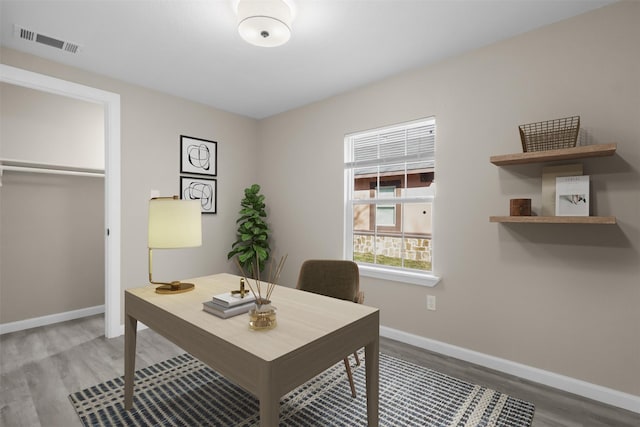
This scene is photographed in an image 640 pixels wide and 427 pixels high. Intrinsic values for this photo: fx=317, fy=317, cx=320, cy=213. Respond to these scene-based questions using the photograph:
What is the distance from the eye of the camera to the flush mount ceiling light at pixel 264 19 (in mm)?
1914

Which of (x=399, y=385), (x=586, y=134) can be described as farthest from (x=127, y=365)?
(x=586, y=134)

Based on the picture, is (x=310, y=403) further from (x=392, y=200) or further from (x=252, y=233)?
(x=252, y=233)

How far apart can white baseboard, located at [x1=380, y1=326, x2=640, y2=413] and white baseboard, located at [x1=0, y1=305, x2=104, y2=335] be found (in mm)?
3570

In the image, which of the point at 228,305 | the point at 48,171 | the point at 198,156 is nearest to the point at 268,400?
the point at 228,305

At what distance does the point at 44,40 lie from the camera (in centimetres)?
249

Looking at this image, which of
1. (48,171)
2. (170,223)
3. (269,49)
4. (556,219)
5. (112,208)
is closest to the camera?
(170,223)

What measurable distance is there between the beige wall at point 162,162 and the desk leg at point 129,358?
5.16 ft

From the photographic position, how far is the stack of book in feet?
4.98

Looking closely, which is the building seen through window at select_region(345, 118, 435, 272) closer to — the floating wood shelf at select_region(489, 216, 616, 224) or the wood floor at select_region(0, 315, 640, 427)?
the floating wood shelf at select_region(489, 216, 616, 224)

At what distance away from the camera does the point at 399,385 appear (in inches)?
89.4

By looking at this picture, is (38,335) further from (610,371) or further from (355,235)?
(610,371)

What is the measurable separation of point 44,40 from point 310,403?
337 cm

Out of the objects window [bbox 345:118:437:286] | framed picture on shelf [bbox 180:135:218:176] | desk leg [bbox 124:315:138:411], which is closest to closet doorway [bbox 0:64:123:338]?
framed picture on shelf [bbox 180:135:218:176]

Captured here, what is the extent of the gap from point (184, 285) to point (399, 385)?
5.43 ft
